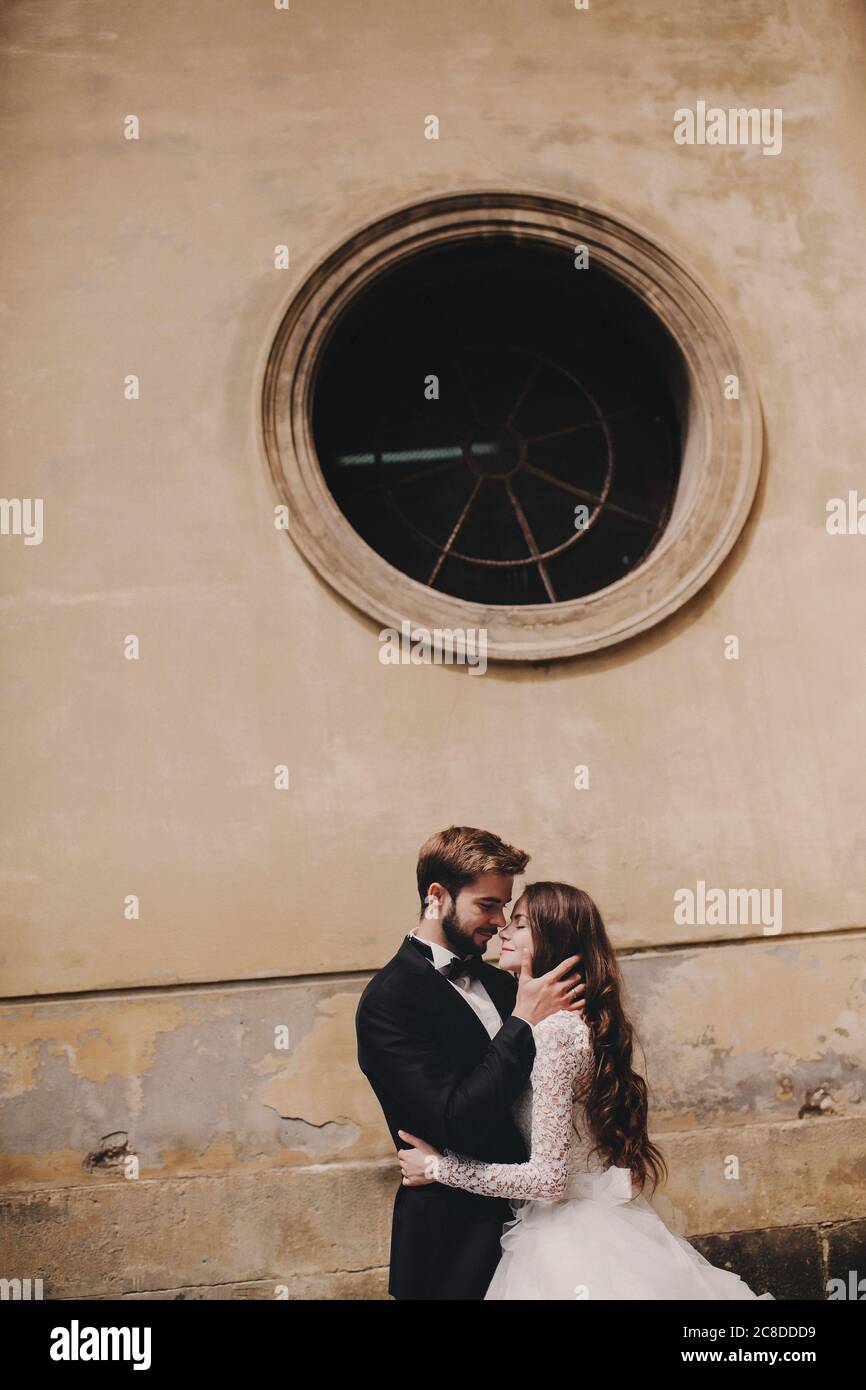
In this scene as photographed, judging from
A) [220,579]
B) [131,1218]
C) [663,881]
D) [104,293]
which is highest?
[104,293]

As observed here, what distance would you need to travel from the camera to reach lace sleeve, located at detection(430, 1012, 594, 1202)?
2.83 meters

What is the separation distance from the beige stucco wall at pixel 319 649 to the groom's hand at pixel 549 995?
145cm

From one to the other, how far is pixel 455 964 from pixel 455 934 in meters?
0.09

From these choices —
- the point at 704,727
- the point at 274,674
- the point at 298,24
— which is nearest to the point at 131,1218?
the point at 274,674

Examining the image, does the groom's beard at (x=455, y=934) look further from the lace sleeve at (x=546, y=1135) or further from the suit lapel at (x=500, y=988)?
the lace sleeve at (x=546, y=1135)

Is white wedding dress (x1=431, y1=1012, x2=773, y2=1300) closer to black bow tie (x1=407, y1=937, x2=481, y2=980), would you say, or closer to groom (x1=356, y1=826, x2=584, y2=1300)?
groom (x1=356, y1=826, x2=584, y2=1300)

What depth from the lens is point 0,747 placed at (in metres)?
4.39

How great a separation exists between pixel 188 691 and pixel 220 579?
1.72 ft

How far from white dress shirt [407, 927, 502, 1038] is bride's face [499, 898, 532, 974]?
13 cm

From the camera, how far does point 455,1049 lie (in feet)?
10.0

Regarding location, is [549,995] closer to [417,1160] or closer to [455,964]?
[455,964]
